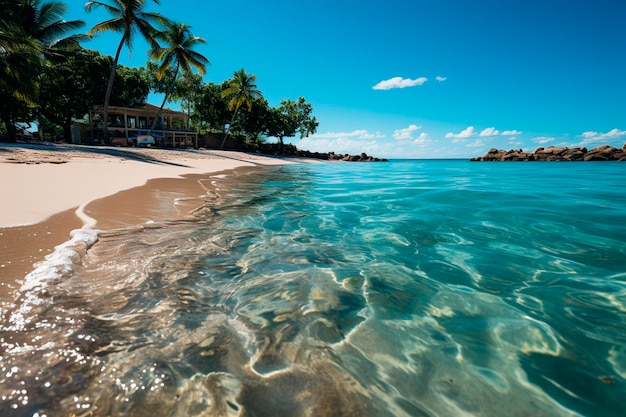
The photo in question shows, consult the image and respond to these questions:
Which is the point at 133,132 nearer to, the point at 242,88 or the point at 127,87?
the point at 127,87

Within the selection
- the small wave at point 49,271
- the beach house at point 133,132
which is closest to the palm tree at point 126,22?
the beach house at point 133,132

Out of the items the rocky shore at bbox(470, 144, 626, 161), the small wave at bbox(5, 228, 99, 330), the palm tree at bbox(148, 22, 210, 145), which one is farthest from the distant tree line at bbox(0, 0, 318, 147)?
the rocky shore at bbox(470, 144, 626, 161)

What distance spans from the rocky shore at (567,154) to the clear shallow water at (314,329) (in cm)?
5484

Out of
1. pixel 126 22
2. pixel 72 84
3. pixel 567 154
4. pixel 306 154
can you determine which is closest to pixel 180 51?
pixel 126 22

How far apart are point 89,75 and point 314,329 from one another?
36105mm

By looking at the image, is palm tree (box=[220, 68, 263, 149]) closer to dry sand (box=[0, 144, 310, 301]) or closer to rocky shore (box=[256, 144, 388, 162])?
rocky shore (box=[256, 144, 388, 162])

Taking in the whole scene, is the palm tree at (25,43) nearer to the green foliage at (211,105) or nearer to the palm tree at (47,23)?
the palm tree at (47,23)

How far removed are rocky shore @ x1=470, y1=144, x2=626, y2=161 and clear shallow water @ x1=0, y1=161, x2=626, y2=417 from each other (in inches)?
2159

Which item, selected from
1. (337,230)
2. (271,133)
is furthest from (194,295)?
(271,133)

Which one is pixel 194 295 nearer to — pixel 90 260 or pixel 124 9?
pixel 90 260

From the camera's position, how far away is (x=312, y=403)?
1.45 m

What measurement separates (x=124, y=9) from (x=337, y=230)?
27852 mm

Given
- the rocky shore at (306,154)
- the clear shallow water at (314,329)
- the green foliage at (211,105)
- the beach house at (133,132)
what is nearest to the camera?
the clear shallow water at (314,329)

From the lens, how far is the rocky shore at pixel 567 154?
140ft
